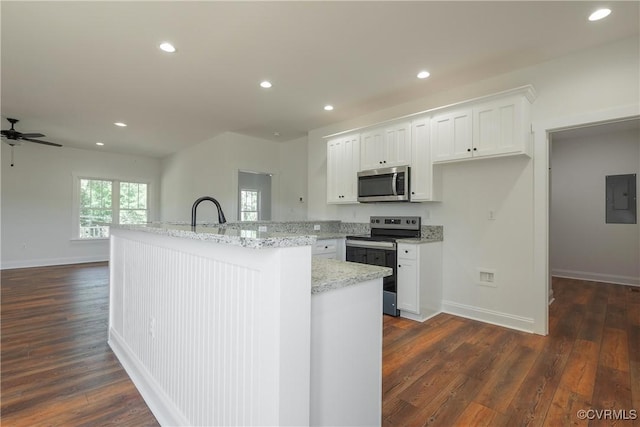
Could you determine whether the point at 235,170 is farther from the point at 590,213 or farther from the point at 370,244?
the point at 590,213

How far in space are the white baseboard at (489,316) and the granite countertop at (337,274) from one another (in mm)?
2469

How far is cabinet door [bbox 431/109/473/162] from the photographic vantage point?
10.6 feet

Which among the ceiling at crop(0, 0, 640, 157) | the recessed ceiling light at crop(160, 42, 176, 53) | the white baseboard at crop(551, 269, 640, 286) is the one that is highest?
the ceiling at crop(0, 0, 640, 157)

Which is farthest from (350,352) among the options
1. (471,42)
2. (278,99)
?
(278,99)

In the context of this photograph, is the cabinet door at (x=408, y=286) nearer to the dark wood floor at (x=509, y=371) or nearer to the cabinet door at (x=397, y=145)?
the dark wood floor at (x=509, y=371)

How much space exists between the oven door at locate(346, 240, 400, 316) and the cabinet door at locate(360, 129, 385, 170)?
1.06m

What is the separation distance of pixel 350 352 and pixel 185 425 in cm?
91

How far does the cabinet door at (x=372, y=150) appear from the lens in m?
3.99

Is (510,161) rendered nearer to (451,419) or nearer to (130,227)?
(451,419)

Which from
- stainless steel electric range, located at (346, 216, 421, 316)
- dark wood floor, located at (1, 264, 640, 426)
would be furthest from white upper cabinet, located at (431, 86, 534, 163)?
dark wood floor, located at (1, 264, 640, 426)

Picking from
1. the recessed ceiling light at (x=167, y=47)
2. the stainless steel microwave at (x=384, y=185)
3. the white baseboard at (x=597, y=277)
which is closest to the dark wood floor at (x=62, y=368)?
the recessed ceiling light at (x=167, y=47)

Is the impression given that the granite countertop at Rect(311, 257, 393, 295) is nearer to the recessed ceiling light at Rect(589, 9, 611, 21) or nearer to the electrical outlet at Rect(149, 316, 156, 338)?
the electrical outlet at Rect(149, 316, 156, 338)

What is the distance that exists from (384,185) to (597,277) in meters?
4.57

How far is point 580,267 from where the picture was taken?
554 cm
